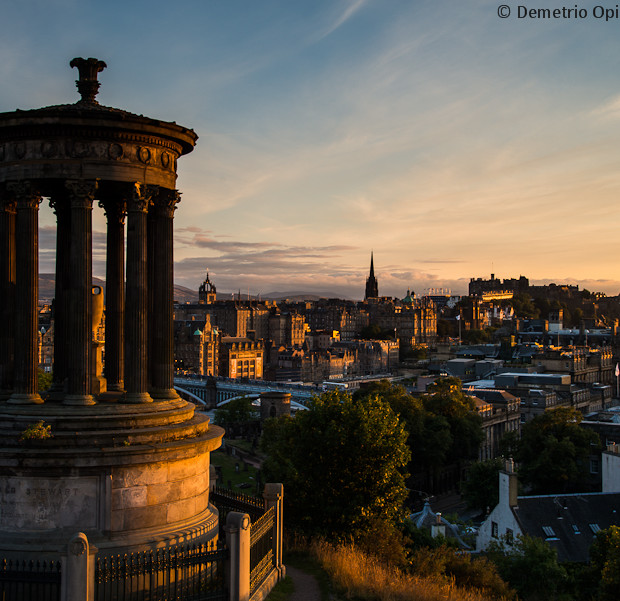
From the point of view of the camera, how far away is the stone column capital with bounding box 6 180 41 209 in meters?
17.6

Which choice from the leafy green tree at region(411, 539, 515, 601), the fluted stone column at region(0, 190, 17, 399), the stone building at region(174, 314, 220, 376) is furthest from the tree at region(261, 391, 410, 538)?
the stone building at region(174, 314, 220, 376)

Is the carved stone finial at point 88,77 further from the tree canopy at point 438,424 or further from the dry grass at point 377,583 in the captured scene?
the tree canopy at point 438,424

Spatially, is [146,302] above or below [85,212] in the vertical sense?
below

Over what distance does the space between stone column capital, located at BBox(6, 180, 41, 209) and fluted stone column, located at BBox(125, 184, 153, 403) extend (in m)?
2.16

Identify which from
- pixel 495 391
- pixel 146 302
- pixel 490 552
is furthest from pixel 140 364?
pixel 495 391

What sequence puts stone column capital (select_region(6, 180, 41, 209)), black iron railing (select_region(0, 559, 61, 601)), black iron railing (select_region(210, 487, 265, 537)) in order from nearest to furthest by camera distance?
black iron railing (select_region(0, 559, 61, 601)), stone column capital (select_region(6, 180, 41, 209)), black iron railing (select_region(210, 487, 265, 537))

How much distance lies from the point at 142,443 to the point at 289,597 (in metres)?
4.92

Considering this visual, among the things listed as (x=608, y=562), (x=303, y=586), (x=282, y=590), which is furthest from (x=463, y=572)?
(x=608, y=562)

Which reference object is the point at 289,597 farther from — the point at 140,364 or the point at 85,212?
the point at 85,212

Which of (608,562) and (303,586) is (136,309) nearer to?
(303,586)

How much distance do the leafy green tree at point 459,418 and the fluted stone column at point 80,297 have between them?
2330 inches

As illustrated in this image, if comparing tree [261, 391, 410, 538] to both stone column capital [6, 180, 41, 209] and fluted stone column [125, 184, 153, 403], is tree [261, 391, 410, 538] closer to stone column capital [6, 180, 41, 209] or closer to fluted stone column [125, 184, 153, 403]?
fluted stone column [125, 184, 153, 403]

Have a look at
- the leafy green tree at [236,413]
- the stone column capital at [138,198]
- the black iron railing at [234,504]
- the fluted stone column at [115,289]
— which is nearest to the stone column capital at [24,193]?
Result: the stone column capital at [138,198]

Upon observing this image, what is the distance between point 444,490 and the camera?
7531 cm
